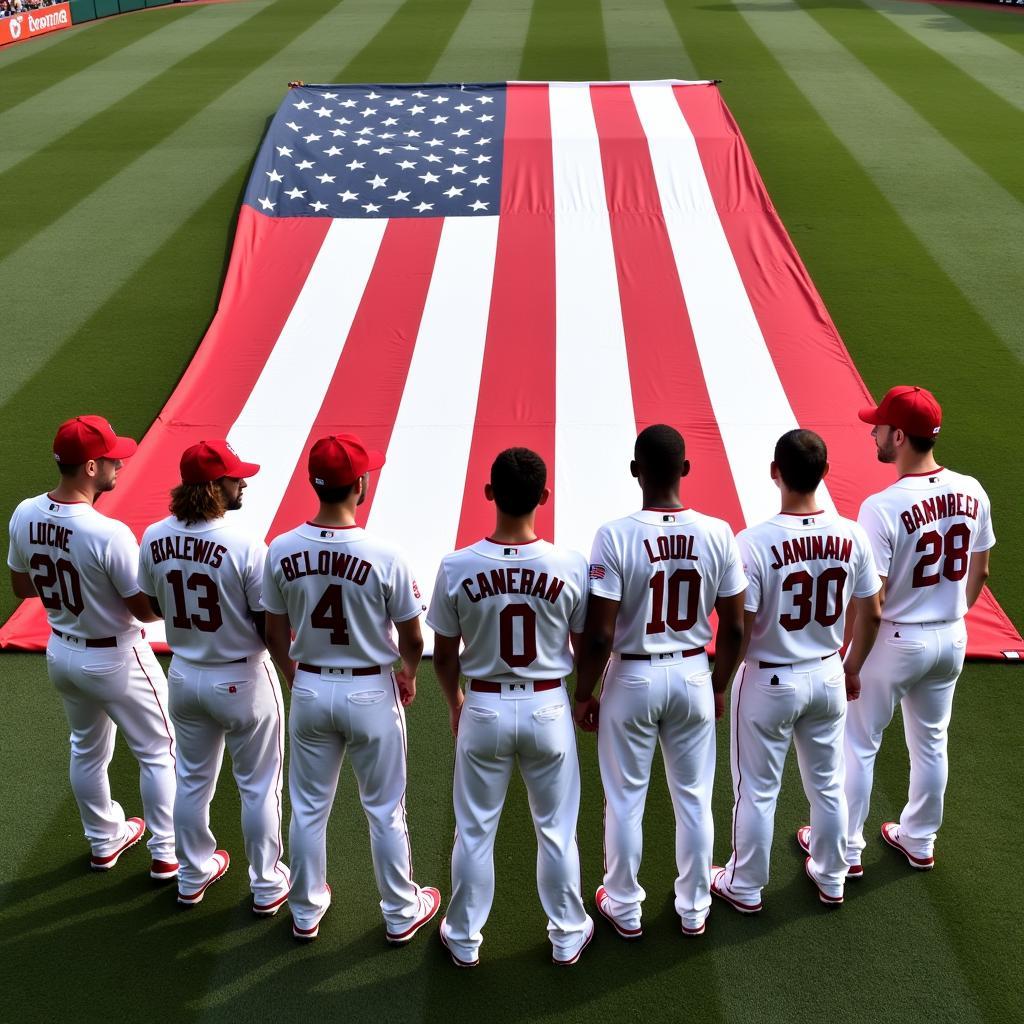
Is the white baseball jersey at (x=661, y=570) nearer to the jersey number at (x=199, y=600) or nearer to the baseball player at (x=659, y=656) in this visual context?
the baseball player at (x=659, y=656)

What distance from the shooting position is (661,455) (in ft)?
11.3

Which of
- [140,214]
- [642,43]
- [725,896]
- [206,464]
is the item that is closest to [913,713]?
[725,896]

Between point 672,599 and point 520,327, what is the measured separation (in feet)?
17.7

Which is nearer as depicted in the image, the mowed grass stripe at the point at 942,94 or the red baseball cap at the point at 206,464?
the red baseball cap at the point at 206,464

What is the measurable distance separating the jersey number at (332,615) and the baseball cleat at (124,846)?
1.56 meters

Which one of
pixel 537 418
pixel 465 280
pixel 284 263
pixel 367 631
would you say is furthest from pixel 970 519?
pixel 284 263

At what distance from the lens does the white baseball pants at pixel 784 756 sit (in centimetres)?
368

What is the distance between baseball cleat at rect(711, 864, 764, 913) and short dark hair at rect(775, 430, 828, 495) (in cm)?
155

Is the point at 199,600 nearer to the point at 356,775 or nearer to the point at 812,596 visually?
the point at 356,775

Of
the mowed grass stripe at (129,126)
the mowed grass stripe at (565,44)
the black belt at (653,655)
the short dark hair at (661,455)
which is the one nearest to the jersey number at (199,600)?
the black belt at (653,655)

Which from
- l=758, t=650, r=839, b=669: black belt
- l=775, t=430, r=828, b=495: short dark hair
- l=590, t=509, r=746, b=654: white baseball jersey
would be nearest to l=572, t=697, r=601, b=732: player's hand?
l=590, t=509, r=746, b=654: white baseball jersey

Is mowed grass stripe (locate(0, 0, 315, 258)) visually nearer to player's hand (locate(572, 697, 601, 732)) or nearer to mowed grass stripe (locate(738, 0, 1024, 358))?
mowed grass stripe (locate(738, 0, 1024, 358))

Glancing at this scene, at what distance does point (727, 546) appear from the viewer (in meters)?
3.51

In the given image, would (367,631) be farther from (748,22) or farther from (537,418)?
(748,22)
